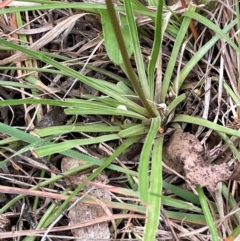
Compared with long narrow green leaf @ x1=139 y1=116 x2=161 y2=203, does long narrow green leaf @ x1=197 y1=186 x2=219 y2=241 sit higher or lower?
lower

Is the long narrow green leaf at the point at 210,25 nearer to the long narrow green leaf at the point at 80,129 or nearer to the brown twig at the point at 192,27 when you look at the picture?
the brown twig at the point at 192,27

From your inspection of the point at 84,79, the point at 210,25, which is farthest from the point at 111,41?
the point at 210,25

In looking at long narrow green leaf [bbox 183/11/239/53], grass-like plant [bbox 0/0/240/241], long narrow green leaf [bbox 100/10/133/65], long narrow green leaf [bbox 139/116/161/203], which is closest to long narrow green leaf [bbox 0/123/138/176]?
grass-like plant [bbox 0/0/240/241]

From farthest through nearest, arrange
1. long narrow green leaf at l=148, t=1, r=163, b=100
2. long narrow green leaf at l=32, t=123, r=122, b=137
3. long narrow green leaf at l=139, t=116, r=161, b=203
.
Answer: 1. long narrow green leaf at l=32, t=123, r=122, b=137
2. long narrow green leaf at l=148, t=1, r=163, b=100
3. long narrow green leaf at l=139, t=116, r=161, b=203

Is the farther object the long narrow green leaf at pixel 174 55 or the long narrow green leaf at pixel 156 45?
the long narrow green leaf at pixel 174 55

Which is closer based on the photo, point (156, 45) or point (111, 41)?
point (156, 45)

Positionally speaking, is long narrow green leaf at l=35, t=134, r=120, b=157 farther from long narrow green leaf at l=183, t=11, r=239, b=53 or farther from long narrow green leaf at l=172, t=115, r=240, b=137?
long narrow green leaf at l=183, t=11, r=239, b=53

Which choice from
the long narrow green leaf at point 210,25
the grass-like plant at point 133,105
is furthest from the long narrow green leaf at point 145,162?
the long narrow green leaf at point 210,25

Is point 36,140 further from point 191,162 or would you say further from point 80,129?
point 191,162
